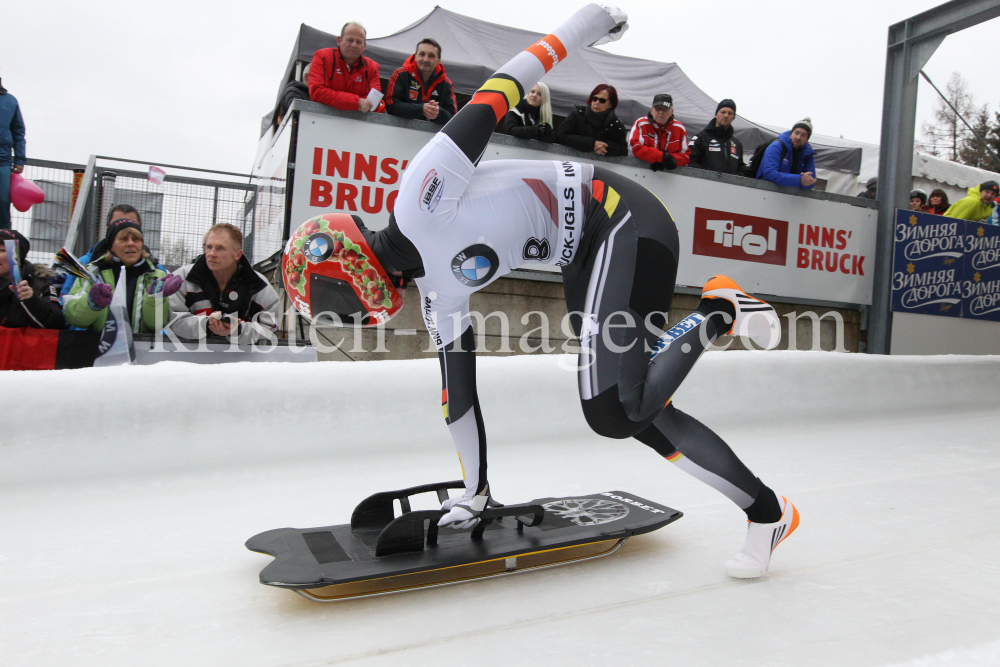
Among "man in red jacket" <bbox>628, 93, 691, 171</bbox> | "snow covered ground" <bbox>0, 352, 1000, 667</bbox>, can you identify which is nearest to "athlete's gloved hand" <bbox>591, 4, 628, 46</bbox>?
"snow covered ground" <bbox>0, 352, 1000, 667</bbox>

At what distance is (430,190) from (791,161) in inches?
213

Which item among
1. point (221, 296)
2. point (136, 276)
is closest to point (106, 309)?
point (136, 276)

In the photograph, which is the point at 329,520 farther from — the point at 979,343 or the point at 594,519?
the point at 979,343

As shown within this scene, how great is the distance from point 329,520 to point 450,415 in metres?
0.69

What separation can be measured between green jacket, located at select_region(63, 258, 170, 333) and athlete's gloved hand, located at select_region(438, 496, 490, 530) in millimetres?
2224

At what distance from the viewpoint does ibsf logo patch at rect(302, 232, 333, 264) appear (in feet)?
5.63

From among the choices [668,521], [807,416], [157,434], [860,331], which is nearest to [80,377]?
[157,434]

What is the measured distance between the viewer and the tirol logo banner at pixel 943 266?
649cm

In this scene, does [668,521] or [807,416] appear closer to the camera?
[668,521]

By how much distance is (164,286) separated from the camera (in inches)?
138

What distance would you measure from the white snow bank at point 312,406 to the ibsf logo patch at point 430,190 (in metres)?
1.62

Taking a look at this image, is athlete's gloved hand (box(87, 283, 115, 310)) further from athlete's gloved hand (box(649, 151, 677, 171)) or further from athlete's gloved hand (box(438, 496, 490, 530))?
athlete's gloved hand (box(649, 151, 677, 171))

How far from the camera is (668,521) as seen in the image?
6.63ft

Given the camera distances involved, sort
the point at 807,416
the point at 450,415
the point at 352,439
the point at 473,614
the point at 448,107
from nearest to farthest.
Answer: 1. the point at 473,614
2. the point at 450,415
3. the point at 352,439
4. the point at 807,416
5. the point at 448,107
